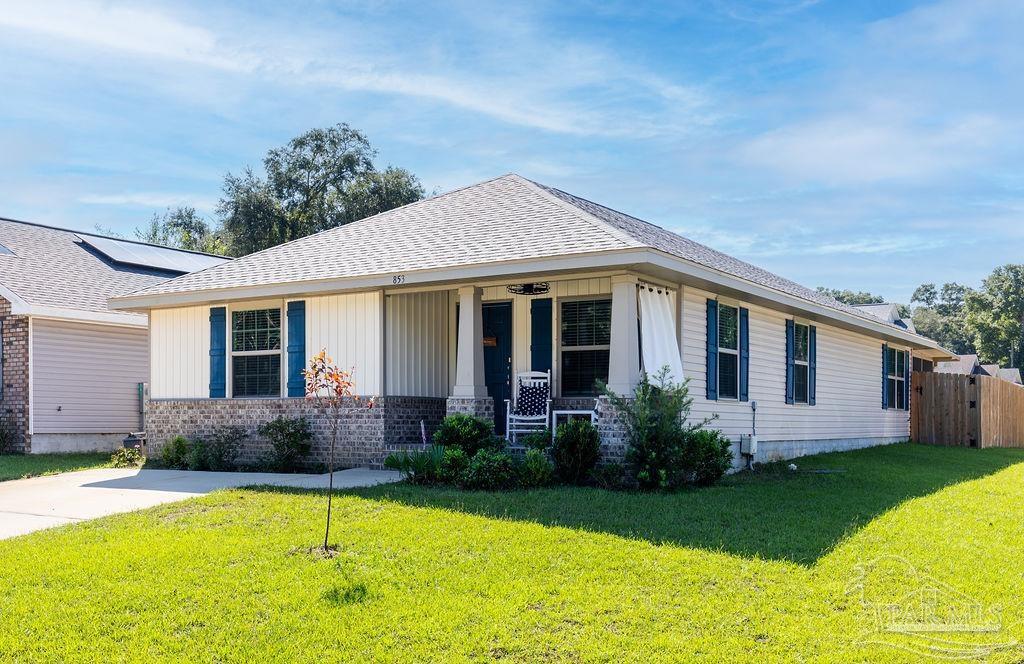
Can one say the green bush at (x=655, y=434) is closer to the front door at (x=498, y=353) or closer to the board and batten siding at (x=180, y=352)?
the front door at (x=498, y=353)

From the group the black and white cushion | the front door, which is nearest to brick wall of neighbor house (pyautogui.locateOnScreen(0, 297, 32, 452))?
the front door

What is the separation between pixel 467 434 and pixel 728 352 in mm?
4459

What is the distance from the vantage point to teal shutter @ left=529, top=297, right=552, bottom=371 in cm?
1368

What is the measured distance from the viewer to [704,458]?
35.3 feet

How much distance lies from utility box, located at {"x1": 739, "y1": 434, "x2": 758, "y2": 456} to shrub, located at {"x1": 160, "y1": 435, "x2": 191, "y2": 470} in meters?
8.51

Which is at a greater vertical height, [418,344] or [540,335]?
[540,335]

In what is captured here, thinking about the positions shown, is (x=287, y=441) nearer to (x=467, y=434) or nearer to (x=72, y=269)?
(x=467, y=434)

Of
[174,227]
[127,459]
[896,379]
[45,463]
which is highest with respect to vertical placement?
[174,227]

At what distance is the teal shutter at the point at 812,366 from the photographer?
1642 centimetres

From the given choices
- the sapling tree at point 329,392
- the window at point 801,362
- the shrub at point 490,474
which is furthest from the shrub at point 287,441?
the window at point 801,362

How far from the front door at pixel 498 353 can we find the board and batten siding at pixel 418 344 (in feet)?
2.35

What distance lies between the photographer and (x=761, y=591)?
6523mm

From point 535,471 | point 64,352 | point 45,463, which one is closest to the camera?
point 535,471

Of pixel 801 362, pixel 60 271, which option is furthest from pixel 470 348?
pixel 60 271
